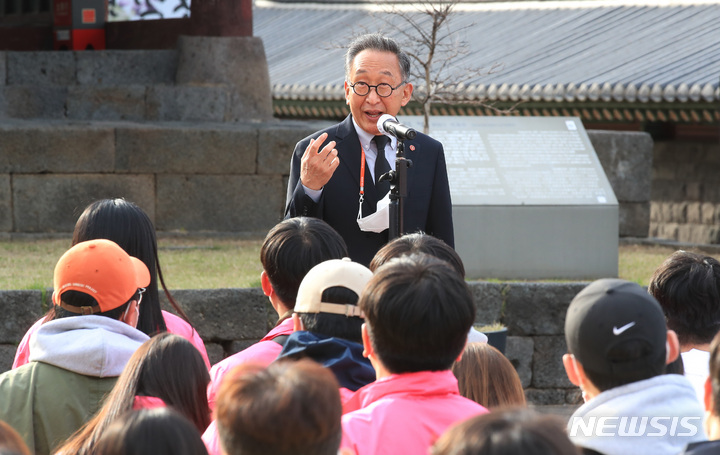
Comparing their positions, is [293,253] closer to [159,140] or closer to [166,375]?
[166,375]

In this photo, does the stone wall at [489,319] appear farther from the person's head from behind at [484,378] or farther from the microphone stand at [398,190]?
the person's head from behind at [484,378]

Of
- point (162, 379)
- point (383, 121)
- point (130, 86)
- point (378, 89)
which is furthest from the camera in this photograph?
point (130, 86)

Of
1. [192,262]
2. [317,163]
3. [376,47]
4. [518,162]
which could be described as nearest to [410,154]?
[376,47]

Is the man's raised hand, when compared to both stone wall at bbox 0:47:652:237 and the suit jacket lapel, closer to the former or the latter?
the suit jacket lapel

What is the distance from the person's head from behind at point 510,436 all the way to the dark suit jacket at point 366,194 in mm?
2190

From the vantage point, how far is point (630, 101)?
10.3m

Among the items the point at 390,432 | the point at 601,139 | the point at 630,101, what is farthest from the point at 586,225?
the point at 390,432

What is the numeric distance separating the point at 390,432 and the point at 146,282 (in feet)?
3.66

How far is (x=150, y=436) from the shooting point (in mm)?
1737

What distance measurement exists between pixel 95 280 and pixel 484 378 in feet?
3.57

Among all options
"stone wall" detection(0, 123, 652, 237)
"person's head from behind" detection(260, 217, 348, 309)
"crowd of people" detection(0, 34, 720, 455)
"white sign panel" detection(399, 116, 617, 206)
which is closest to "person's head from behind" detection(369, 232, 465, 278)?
"crowd of people" detection(0, 34, 720, 455)

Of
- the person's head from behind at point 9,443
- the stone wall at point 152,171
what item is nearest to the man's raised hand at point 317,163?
the person's head from behind at point 9,443

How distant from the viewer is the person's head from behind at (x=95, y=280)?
265cm

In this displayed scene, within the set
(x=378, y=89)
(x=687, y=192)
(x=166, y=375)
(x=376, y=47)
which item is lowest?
(x=687, y=192)
